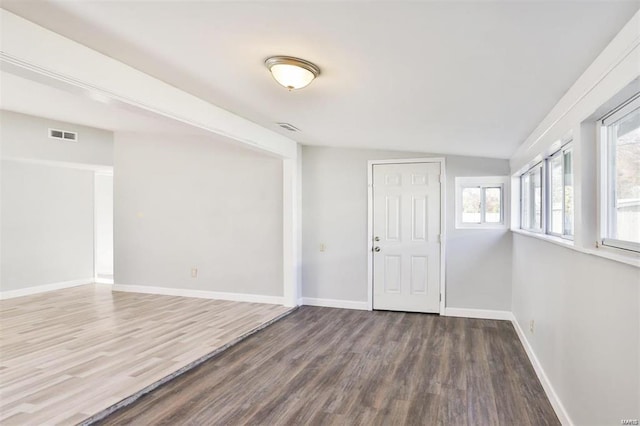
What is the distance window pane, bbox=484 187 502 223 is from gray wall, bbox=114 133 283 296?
2869 mm

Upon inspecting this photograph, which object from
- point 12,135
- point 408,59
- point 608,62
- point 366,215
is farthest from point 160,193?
point 608,62

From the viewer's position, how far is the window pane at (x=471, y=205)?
5.34 m

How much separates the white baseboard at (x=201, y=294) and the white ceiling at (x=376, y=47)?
10.6 ft

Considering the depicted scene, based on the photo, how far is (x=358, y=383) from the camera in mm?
3203

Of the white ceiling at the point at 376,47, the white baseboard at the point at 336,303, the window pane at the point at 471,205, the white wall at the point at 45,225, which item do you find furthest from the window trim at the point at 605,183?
the white wall at the point at 45,225

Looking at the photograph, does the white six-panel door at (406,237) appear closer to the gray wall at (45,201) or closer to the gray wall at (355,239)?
the gray wall at (355,239)

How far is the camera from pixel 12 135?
215 inches

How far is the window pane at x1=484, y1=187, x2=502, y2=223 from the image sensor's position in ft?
17.2

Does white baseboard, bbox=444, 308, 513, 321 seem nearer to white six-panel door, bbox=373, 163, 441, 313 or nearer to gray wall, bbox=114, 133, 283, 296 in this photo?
white six-panel door, bbox=373, 163, 441, 313

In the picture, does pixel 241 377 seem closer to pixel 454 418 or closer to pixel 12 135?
pixel 454 418

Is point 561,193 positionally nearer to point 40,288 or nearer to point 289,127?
point 289,127

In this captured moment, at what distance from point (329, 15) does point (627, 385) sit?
204cm

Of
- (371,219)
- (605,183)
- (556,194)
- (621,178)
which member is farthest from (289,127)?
(621,178)

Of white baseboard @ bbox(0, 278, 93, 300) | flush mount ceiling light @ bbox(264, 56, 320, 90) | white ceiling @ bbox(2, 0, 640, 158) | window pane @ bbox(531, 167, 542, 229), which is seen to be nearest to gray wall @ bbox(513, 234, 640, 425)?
window pane @ bbox(531, 167, 542, 229)
